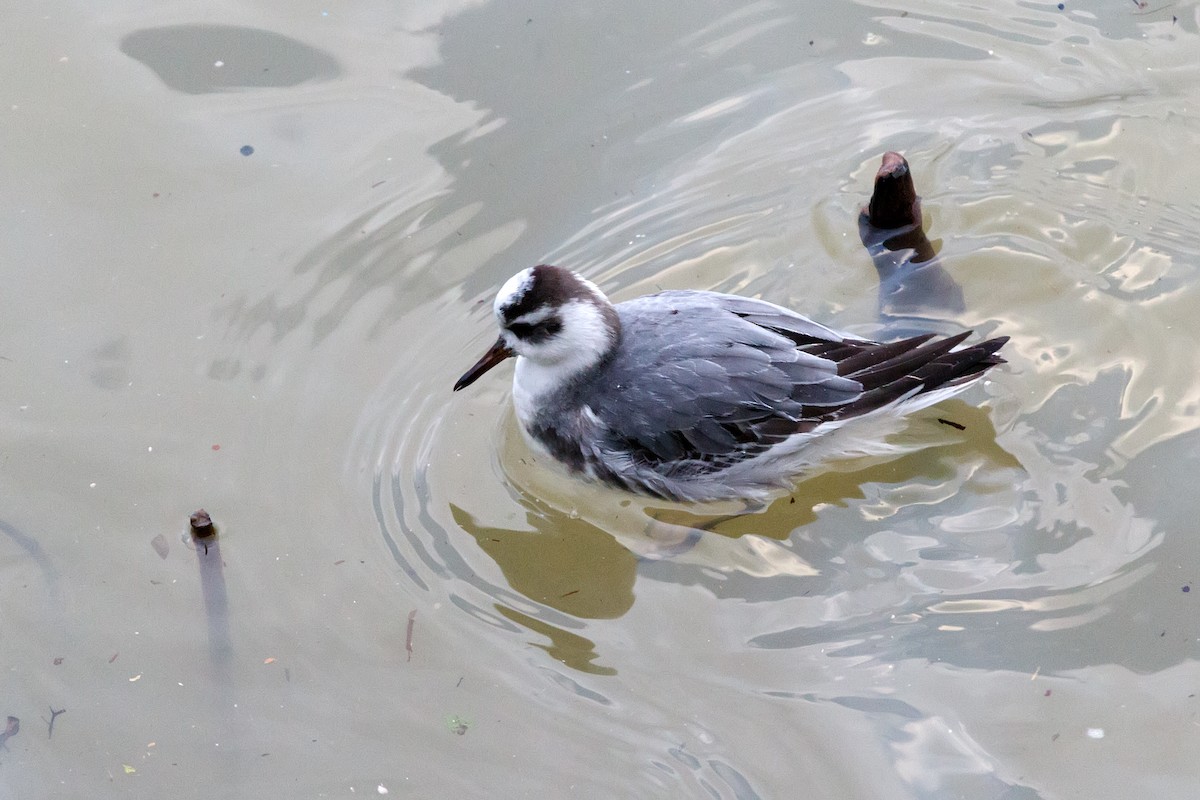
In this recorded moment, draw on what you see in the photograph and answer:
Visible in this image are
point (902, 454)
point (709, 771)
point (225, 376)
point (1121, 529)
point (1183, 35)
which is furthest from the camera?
point (1183, 35)

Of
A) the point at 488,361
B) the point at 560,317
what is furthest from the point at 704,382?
the point at 488,361

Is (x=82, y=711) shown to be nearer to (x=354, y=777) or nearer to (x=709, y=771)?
(x=354, y=777)

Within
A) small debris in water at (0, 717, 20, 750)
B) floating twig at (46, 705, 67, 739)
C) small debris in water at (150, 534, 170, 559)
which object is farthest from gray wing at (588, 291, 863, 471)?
small debris in water at (0, 717, 20, 750)

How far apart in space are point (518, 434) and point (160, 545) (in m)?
1.64

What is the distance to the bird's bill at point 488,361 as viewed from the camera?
5.12 m

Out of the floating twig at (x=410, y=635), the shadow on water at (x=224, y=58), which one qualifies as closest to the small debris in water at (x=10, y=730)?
the floating twig at (x=410, y=635)

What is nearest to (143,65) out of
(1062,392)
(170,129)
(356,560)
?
(170,129)

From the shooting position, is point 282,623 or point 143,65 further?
point 143,65

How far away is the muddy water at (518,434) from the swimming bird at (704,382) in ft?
1.17

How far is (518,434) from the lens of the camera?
554cm

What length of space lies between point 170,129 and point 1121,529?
5.20 meters

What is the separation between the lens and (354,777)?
4.41 meters

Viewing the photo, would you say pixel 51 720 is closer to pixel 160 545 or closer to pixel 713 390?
pixel 160 545

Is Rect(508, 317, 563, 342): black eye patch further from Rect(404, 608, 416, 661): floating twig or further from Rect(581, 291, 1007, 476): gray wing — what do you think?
Rect(404, 608, 416, 661): floating twig
